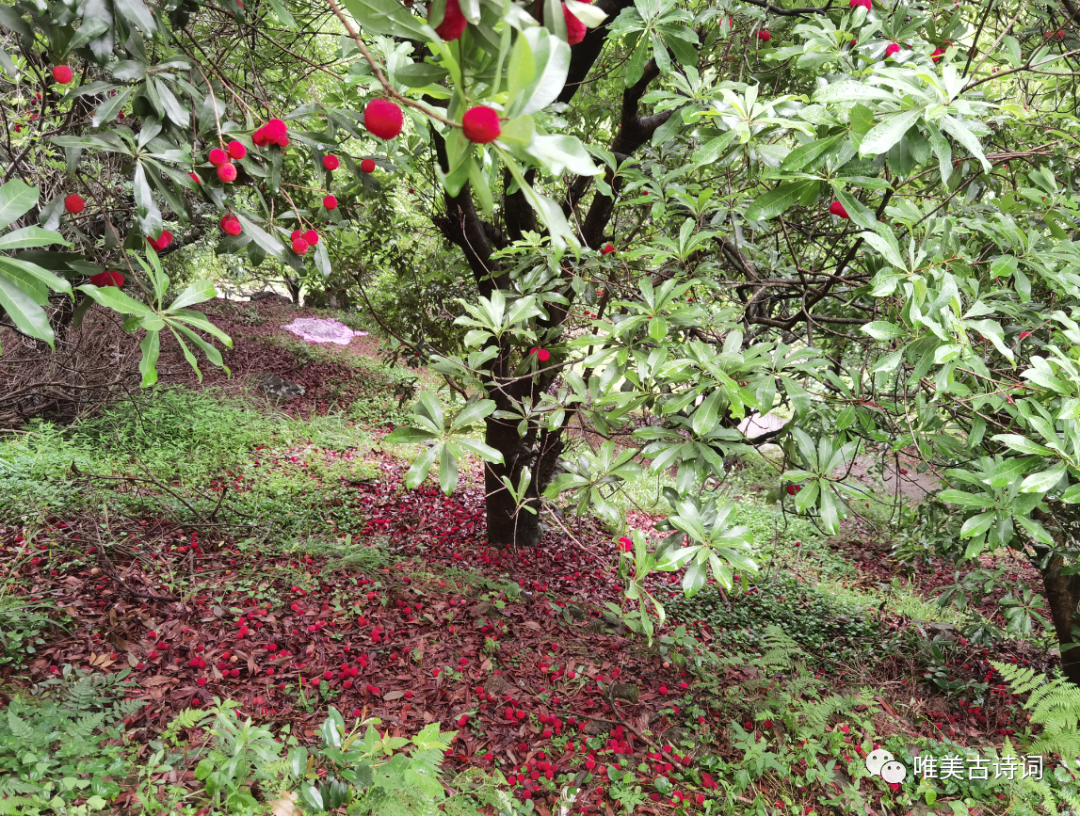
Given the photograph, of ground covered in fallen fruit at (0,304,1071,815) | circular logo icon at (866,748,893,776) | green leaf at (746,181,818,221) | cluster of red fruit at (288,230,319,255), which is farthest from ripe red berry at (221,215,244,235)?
circular logo icon at (866,748,893,776)

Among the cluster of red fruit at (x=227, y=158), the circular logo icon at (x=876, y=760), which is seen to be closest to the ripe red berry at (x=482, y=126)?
the cluster of red fruit at (x=227, y=158)

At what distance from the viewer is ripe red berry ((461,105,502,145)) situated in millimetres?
691

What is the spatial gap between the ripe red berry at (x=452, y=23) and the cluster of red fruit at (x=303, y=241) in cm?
155

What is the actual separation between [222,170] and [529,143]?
5.01ft

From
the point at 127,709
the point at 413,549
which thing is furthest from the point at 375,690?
the point at 413,549

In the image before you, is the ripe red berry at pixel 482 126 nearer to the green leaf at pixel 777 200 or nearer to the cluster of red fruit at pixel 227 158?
the green leaf at pixel 777 200

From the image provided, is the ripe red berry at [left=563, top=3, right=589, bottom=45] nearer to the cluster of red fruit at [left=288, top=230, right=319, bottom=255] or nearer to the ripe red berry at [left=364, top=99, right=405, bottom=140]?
the ripe red berry at [left=364, top=99, right=405, bottom=140]

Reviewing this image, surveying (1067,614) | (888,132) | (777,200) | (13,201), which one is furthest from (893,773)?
(13,201)

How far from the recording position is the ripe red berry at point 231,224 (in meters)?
1.88

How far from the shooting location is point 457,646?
3312 millimetres

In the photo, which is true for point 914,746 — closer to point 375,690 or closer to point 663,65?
point 375,690

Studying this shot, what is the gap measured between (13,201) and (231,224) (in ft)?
2.03

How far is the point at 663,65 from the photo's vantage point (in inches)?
88.4

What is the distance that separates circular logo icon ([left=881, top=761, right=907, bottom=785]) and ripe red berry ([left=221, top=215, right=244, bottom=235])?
3594 millimetres
